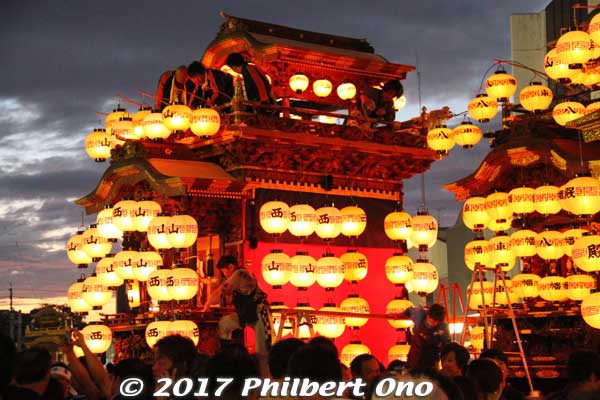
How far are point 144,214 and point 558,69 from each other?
7242 millimetres

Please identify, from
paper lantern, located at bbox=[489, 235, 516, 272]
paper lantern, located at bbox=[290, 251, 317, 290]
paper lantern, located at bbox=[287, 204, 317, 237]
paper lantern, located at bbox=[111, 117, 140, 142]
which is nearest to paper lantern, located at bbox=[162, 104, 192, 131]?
paper lantern, located at bbox=[111, 117, 140, 142]

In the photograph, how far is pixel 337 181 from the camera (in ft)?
70.2

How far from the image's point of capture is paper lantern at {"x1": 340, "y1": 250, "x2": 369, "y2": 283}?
20688 millimetres

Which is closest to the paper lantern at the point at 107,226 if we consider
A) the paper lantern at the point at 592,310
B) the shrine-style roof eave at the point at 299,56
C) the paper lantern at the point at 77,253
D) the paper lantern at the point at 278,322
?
the paper lantern at the point at 77,253

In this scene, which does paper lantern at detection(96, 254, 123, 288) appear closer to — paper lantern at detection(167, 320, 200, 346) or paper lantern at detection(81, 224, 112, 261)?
paper lantern at detection(81, 224, 112, 261)

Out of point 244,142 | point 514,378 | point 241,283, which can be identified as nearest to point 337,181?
point 244,142

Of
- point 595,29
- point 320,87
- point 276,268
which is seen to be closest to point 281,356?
point 595,29

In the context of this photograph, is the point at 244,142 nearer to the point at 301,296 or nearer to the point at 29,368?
the point at 301,296

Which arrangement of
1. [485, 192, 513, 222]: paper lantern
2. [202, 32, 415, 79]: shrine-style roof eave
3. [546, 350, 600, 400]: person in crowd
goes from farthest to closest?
[202, 32, 415, 79]: shrine-style roof eave → [485, 192, 513, 222]: paper lantern → [546, 350, 600, 400]: person in crowd

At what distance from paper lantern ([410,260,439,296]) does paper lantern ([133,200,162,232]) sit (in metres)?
4.74

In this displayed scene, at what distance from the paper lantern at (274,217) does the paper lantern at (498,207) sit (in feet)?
11.5

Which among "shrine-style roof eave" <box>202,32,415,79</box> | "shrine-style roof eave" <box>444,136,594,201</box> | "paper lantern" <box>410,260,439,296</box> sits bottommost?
"paper lantern" <box>410,260,439,296</box>

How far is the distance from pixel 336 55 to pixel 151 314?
6.68 m

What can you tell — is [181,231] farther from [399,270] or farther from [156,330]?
[399,270]
